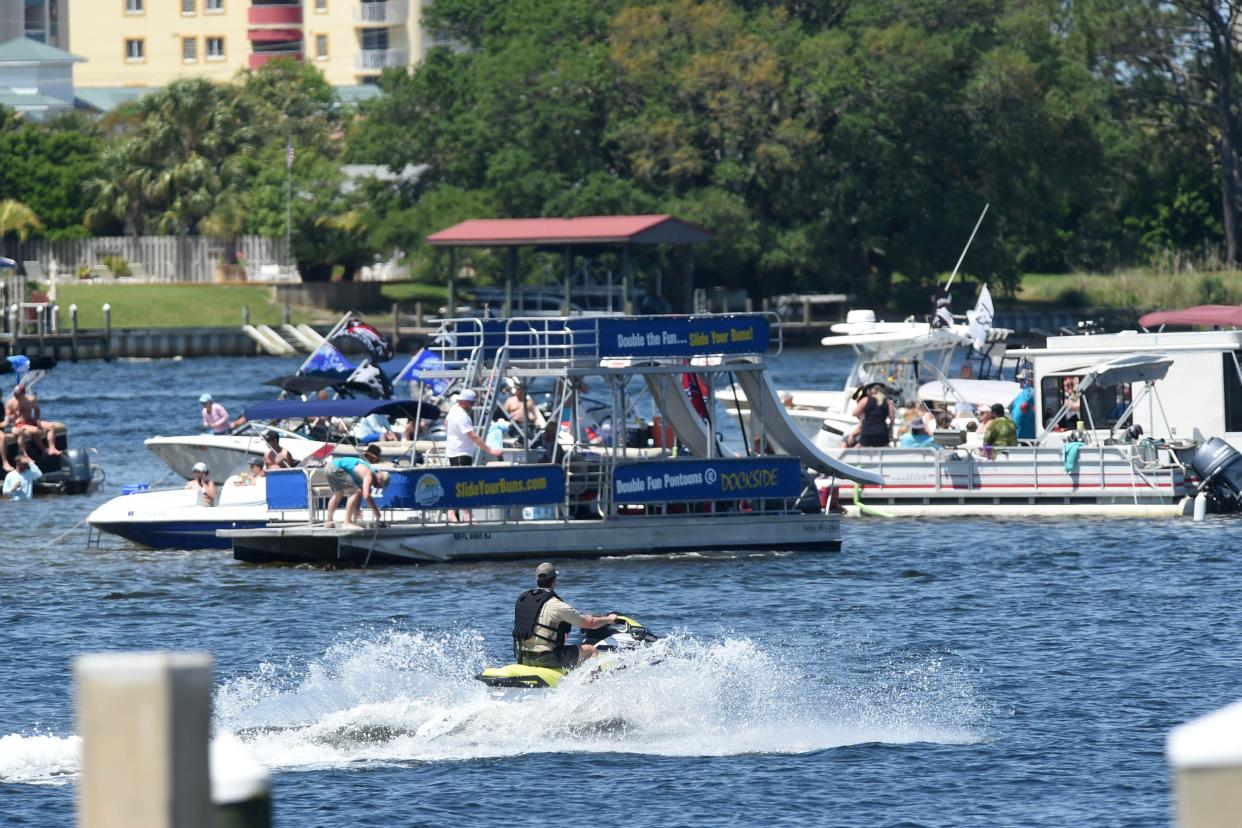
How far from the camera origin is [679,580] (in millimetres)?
25688

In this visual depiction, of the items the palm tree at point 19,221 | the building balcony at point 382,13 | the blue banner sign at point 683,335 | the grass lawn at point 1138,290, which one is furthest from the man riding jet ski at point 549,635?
the building balcony at point 382,13

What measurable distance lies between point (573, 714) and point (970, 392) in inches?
944

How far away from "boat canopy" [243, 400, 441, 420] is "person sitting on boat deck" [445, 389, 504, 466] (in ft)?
16.0

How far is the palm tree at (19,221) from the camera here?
96938 millimetres

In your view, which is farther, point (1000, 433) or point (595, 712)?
point (1000, 433)

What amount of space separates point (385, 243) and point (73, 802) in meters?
75.3

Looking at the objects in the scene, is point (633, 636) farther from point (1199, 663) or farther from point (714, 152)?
point (714, 152)

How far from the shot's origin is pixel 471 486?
25734mm

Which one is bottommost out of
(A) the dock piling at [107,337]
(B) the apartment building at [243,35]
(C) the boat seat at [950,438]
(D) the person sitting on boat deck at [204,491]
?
(D) the person sitting on boat deck at [204,491]

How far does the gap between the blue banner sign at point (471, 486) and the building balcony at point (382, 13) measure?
4508 inches

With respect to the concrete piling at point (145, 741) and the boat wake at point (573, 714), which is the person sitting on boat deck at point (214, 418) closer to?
the boat wake at point (573, 714)

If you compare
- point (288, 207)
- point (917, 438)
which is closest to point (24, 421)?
point (917, 438)

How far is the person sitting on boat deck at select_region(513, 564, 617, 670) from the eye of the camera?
1717cm

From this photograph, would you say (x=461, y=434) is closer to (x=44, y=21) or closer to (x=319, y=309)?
(x=319, y=309)
